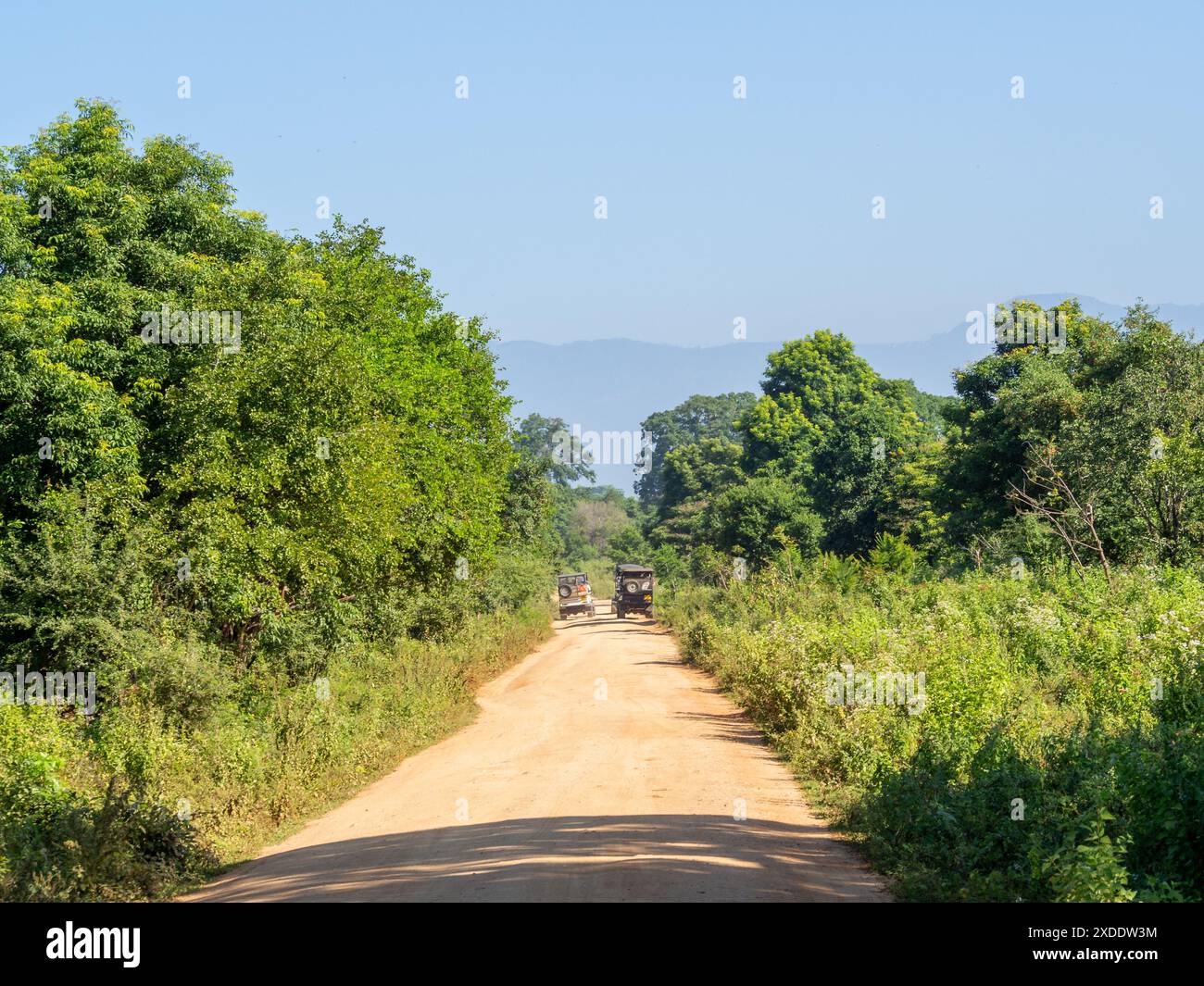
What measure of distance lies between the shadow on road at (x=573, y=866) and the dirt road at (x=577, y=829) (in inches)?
1.0

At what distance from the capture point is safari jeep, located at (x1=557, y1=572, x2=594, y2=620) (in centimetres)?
6900

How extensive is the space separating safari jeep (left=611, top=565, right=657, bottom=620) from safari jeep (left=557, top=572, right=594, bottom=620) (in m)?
4.79

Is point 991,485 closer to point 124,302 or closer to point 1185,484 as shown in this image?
point 1185,484

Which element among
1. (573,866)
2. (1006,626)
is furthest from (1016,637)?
(573,866)

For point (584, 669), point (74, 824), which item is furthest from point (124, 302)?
point (584, 669)

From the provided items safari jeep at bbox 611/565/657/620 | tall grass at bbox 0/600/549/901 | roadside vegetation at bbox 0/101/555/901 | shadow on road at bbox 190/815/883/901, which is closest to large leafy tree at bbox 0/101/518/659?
roadside vegetation at bbox 0/101/555/901

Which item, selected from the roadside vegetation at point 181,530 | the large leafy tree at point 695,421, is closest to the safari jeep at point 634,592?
the roadside vegetation at point 181,530

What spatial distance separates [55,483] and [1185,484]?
23995 millimetres

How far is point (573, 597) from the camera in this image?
69.1 metres

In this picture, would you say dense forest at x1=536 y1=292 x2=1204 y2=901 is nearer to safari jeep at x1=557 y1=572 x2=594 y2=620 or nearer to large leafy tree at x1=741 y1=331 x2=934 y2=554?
large leafy tree at x1=741 y1=331 x2=934 y2=554

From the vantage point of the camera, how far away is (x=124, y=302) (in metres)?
22.4

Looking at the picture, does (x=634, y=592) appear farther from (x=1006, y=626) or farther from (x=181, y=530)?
(x=1006, y=626)

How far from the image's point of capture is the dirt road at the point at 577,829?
9.19 m

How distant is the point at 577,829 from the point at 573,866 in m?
1.92
